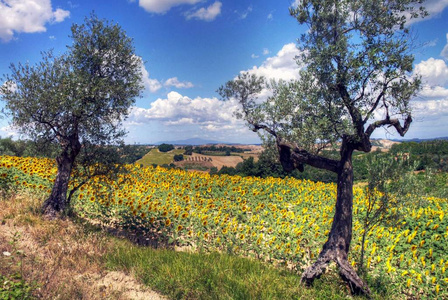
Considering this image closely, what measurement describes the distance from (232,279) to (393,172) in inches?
210

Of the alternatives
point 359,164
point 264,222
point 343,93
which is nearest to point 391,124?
point 343,93

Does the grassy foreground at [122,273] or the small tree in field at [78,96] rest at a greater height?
the small tree in field at [78,96]

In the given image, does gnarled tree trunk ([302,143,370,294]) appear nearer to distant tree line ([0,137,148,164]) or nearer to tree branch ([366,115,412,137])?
tree branch ([366,115,412,137])

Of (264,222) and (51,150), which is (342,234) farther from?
(51,150)

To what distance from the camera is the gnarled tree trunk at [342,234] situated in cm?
736

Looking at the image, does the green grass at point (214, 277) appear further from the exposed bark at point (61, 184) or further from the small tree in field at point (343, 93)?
the exposed bark at point (61, 184)

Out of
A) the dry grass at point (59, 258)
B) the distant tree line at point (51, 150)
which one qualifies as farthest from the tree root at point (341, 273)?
the distant tree line at point (51, 150)

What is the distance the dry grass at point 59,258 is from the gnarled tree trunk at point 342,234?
14.4ft

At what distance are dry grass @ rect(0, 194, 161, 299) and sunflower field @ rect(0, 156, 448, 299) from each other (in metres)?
1.87

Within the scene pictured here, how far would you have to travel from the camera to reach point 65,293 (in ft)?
20.1

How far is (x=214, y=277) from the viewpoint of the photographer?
707 centimetres

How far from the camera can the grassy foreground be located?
251 inches

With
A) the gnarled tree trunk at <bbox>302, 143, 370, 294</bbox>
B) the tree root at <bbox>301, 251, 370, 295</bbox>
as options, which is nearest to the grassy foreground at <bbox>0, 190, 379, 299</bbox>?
the tree root at <bbox>301, 251, 370, 295</bbox>

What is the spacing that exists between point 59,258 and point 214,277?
4529 mm
